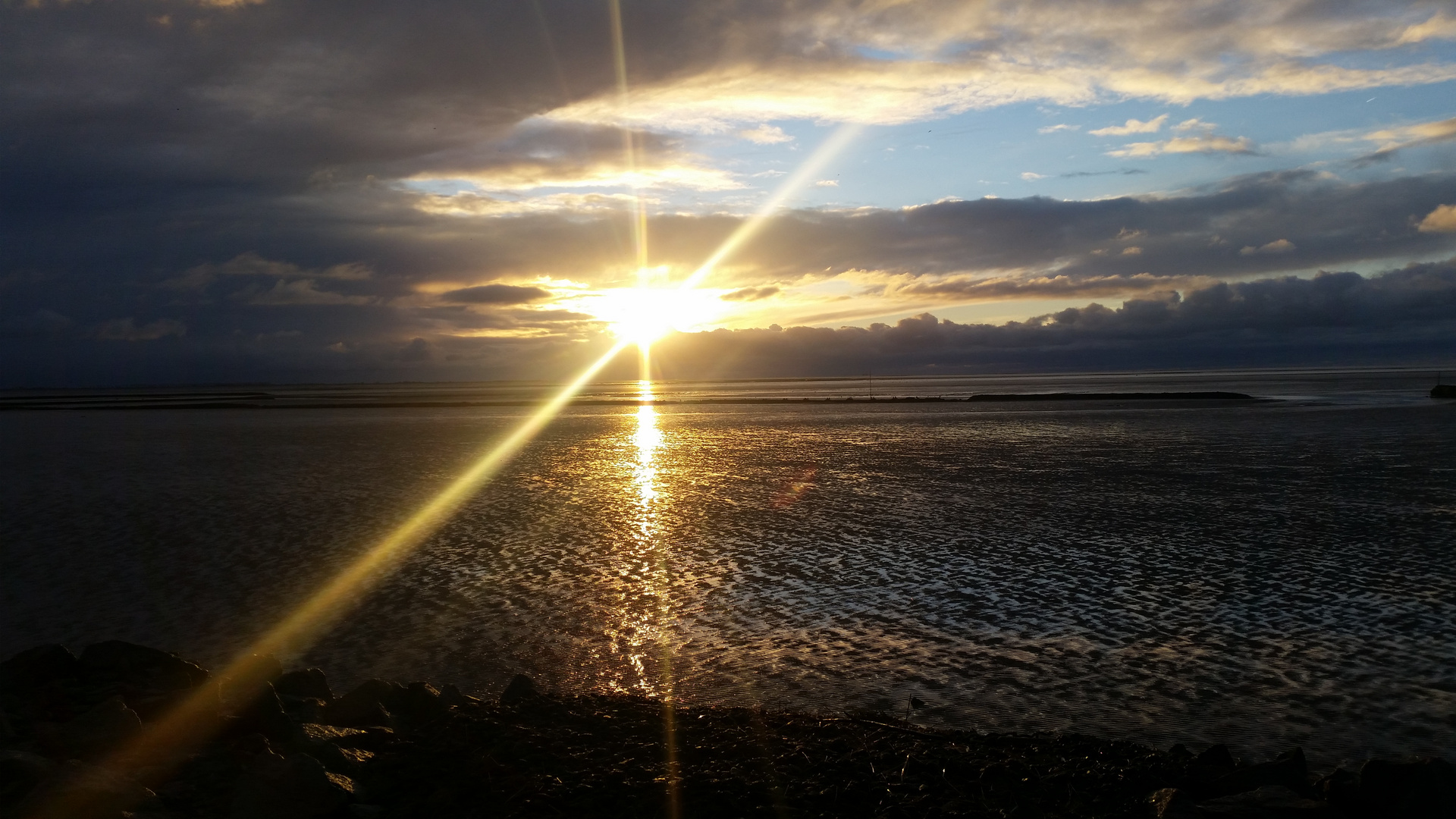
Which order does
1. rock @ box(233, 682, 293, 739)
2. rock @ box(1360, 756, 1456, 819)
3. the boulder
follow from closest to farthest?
rock @ box(1360, 756, 1456, 819), rock @ box(233, 682, 293, 739), the boulder

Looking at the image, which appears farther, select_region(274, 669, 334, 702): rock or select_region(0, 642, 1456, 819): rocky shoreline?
select_region(274, 669, 334, 702): rock

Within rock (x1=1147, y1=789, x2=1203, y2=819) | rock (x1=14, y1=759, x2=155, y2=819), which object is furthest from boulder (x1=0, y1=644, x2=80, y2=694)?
Result: rock (x1=1147, y1=789, x2=1203, y2=819)

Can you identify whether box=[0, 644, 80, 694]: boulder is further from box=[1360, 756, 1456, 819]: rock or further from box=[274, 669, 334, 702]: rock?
box=[1360, 756, 1456, 819]: rock

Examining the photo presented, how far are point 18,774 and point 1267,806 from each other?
7.69 metres

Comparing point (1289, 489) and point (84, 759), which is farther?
point (1289, 489)

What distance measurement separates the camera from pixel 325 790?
19.0 feet

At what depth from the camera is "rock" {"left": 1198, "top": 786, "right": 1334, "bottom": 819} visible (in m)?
5.31

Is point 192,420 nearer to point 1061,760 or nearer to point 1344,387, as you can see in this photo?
point 1061,760

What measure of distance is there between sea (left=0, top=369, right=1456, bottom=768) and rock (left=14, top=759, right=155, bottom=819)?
10.9 ft

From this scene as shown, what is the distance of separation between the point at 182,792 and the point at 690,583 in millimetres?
7551

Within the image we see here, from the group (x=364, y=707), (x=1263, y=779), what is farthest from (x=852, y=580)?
(x=1263, y=779)

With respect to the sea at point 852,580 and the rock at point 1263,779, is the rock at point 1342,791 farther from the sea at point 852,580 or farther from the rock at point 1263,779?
the sea at point 852,580

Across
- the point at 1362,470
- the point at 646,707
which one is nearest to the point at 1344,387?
the point at 1362,470

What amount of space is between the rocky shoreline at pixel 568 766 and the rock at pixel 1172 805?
1 centimetres
